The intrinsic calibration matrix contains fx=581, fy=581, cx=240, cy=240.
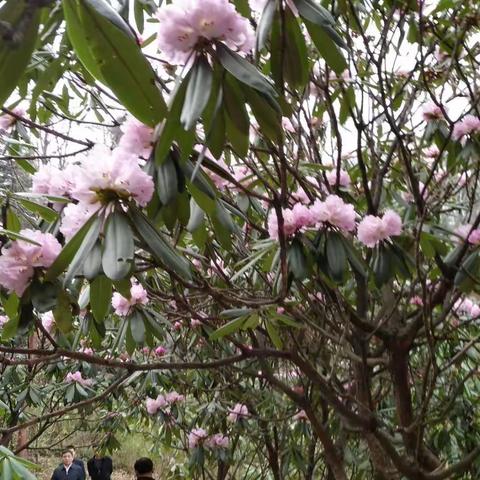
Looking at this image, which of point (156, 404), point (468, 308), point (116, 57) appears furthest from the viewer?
point (156, 404)

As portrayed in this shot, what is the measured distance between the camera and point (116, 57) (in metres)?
0.59

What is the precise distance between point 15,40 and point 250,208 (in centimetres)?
125

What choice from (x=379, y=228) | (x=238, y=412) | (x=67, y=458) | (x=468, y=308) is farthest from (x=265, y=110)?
(x=67, y=458)

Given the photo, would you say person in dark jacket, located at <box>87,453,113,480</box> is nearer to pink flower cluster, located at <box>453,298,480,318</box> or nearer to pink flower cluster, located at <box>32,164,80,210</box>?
pink flower cluster, located at <box>453,298,480,318</box>

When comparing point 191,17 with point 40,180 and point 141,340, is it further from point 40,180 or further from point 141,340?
point 141,340

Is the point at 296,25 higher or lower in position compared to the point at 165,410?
lower

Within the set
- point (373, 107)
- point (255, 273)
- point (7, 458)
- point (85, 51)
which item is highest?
point (373, 107)

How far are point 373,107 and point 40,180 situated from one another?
1.13 m

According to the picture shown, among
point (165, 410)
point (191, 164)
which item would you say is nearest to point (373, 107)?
point (191, 164)

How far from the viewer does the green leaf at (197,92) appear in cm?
64

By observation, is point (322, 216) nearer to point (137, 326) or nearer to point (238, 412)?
point (137, 326)

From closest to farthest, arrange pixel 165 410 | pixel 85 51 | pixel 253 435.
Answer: pixel 85 51, pixel 253 435, pixel 165 410

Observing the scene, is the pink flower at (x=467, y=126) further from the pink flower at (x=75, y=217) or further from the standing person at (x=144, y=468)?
the standing person at (x=144, y=468)

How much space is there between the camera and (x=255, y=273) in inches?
72.3
